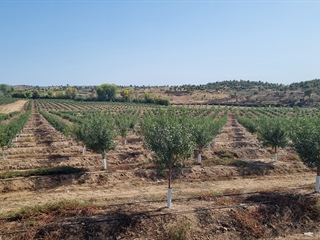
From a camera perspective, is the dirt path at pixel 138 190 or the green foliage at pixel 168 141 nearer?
the green foliage at pixel 168 141

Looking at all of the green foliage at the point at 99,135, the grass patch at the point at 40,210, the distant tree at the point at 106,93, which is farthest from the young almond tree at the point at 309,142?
the distant tree at the point at 106,93

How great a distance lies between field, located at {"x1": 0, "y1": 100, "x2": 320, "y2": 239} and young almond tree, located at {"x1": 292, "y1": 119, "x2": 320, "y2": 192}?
2.35 metres

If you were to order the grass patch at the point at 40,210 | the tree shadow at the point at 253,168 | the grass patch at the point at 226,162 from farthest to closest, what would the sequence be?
1. the grass patch at the point at 226,162
2. the tree shadow at the point at 253,168
3. the grass patch at the point at 40,210

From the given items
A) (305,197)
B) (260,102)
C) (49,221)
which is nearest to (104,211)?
(49,221)

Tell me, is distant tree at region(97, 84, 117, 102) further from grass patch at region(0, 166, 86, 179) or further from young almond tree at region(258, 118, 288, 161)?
grass patch at region(0, 166, 86, 179)

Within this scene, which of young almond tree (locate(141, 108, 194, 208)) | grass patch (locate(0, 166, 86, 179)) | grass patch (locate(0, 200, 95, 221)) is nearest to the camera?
grass patch (locate(0, 200, 95, 221))

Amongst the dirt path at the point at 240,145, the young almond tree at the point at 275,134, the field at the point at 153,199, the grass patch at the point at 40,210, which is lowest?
the dirt path at the point at 240,145

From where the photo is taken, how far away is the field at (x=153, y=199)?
15312 mm

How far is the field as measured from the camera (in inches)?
603

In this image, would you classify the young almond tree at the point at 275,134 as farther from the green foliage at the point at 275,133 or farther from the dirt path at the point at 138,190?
the dirt path at the point at 138,190

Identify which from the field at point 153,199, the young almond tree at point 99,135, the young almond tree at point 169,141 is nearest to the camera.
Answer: the field at point 153,199

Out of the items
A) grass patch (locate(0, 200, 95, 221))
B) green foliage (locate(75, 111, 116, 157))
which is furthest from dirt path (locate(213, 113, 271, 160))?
grass patch (locate(0, 200, 95, 221))

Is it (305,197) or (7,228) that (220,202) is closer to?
(305,197)

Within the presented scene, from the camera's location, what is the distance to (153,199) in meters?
19.7
